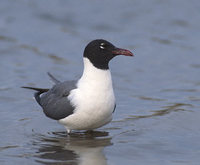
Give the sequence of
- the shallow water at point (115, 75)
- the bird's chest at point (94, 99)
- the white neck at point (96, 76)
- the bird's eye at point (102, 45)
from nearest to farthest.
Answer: the shallow water at point (115, 75) → the bird's chest at point (94, 99) → the white neck at point (96, 76) → the bird's eye at point (102, 45)

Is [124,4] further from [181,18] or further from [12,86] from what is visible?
[12,86]

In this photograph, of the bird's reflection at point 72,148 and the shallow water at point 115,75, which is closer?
the bird's reflection at point 72,148

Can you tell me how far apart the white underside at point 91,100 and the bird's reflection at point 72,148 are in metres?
0.21

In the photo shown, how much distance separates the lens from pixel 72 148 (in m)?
6.55

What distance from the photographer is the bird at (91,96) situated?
662 centimetres

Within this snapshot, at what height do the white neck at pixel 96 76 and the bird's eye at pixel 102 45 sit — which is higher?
the bird's eye at pixel 102 45

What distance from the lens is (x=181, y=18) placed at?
14.8m

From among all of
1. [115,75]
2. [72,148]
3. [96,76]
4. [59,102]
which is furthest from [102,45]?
[115,75]

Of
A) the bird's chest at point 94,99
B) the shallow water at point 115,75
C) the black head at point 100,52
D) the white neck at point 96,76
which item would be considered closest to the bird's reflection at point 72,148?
the shallow water at point 115,75

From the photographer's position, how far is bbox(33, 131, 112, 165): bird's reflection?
6.04m

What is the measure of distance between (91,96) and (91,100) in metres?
0.06

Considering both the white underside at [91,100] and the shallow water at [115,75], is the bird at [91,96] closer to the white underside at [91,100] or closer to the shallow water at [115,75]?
the white underside at [91,100]

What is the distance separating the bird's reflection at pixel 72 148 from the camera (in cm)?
604

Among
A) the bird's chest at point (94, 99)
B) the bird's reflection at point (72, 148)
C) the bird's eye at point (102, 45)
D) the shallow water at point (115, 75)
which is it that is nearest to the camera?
the bird's reflection at point (72, 148)
